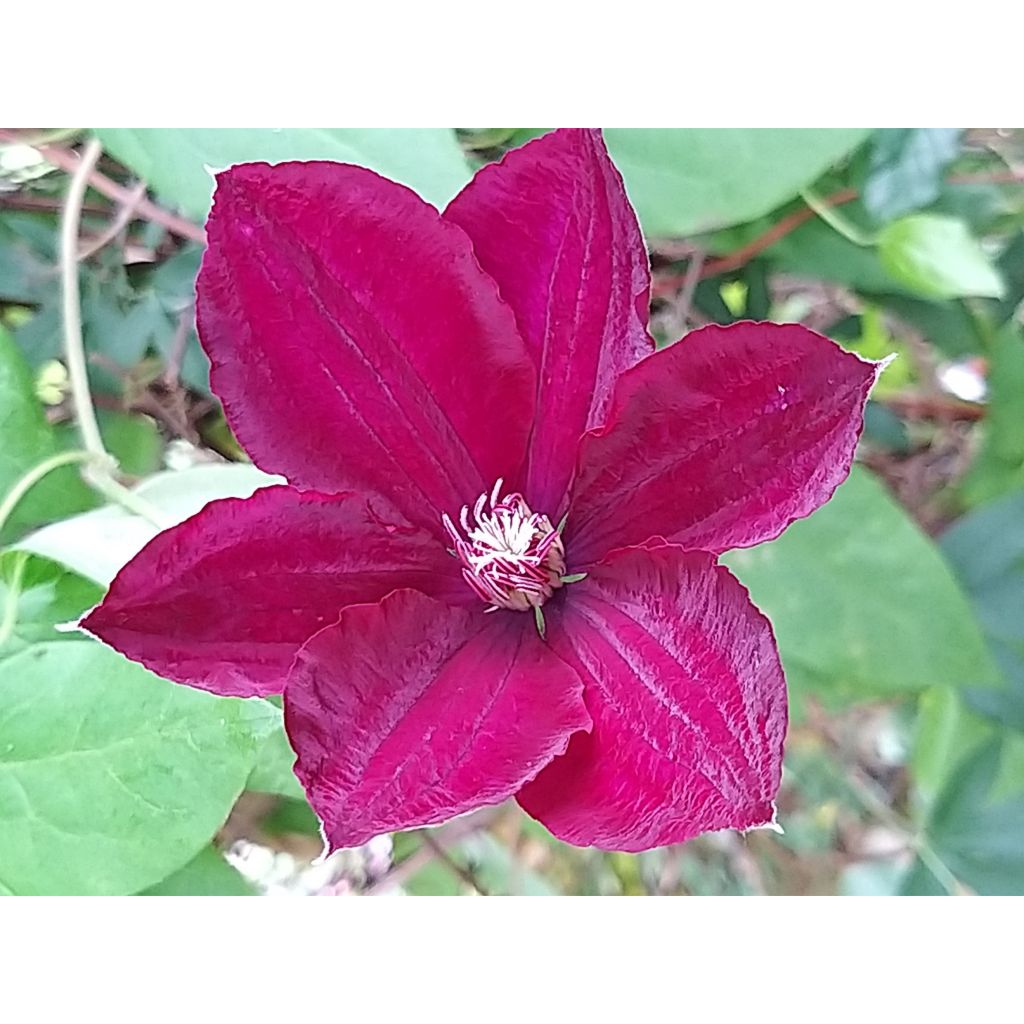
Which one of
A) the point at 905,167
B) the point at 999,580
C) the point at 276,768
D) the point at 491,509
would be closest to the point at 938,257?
the point at 905,167

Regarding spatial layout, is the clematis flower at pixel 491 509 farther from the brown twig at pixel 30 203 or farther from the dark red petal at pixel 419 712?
the brown twig at pixel 30 203

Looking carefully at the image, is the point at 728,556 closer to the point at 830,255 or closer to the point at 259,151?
the point at 830,255

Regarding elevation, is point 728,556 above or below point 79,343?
below

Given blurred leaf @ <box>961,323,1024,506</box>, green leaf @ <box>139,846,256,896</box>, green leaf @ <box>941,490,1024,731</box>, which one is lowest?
green leaf @ <box>139,846,256,896</box>

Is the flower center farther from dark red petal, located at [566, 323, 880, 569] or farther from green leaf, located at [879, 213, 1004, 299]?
green leaf, located at [879, 213, 1004, 299]

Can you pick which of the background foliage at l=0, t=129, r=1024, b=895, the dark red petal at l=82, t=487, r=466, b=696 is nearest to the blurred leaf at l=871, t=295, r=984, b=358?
the background foliage at l=0, t=129, r=1024, b=895
